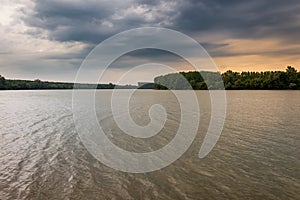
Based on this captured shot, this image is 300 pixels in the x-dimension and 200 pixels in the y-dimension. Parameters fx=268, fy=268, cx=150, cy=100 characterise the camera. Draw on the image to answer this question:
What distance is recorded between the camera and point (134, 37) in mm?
24859

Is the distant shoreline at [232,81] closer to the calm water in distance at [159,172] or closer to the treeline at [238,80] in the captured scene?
the treeline at [238,80]

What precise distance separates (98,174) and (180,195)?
3499 mm

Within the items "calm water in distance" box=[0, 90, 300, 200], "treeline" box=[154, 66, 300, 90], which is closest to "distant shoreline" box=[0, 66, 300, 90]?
"treeline" box=[154, 66, 300, 90]

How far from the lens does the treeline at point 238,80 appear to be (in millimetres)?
128750

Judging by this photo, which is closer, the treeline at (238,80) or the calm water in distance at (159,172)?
the calm water in distance at (159,172)

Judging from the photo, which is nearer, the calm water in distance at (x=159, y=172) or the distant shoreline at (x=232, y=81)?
the calm water in distance at (x=159, y=172)

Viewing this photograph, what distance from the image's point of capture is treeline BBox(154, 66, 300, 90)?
129 m

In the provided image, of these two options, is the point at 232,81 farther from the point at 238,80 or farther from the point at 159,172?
the point at 159,172

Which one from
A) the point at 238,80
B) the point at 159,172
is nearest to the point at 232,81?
the point at 238,80

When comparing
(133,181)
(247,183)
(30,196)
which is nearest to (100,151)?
(133,181)

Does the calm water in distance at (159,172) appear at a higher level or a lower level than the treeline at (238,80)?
lower

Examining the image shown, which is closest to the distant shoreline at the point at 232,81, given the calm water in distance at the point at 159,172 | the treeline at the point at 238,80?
the treeline at the point at 238,80

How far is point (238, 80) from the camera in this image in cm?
14500

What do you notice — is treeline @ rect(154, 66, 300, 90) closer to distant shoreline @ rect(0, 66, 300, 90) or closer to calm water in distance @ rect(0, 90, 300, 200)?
distant shoreline @ rect(0, 66, 300, 90)
